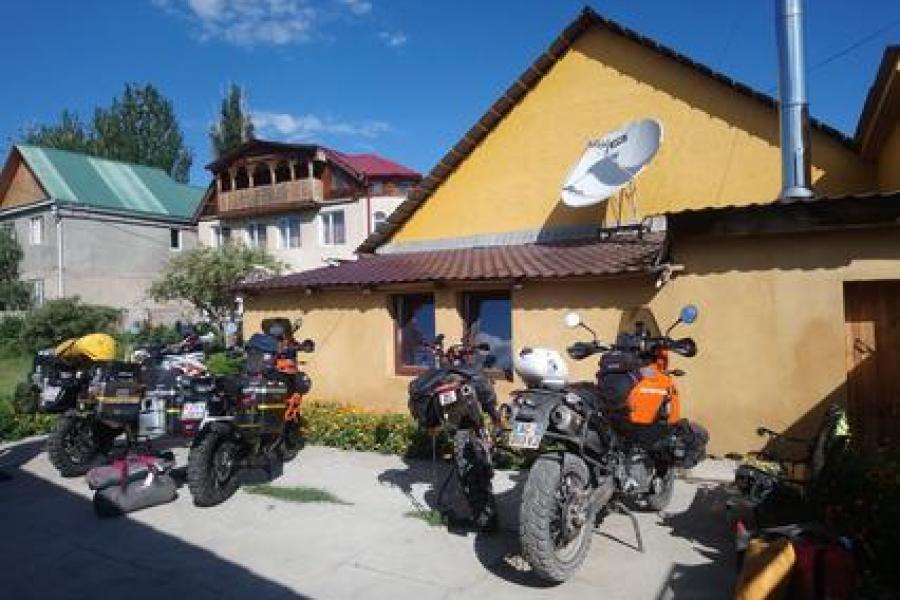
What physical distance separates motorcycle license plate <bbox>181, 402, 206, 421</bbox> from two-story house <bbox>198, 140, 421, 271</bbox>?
23502 millimetres

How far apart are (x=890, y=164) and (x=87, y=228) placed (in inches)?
1214

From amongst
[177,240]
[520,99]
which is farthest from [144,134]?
[520,99]

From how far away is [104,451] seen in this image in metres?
8.37

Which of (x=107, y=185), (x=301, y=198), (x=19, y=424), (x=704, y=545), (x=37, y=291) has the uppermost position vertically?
(x=107, y=185)

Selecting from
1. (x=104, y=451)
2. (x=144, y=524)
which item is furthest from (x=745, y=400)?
(x=104, y=451)

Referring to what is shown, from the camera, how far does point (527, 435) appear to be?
4.64 metres

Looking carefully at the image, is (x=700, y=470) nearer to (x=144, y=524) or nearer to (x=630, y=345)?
(x=630, y=345)

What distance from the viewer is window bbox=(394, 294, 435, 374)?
11273mm

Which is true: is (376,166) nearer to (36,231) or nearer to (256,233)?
(256,233)

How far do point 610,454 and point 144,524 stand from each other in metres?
Result: 4.16

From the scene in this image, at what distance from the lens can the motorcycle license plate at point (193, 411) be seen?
6715 millimetres

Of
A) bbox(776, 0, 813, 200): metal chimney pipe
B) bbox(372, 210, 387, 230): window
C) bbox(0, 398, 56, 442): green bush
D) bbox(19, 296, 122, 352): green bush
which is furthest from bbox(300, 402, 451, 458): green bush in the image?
bbox(372, 210, 387, 230): window

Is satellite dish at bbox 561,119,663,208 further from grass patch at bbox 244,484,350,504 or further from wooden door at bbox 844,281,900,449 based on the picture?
grass patch at bbox 244,484,350,504

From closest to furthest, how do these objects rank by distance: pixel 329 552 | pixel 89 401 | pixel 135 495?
1. pixel 329 552
2. pixel 135 495
3. pixel 89 401
